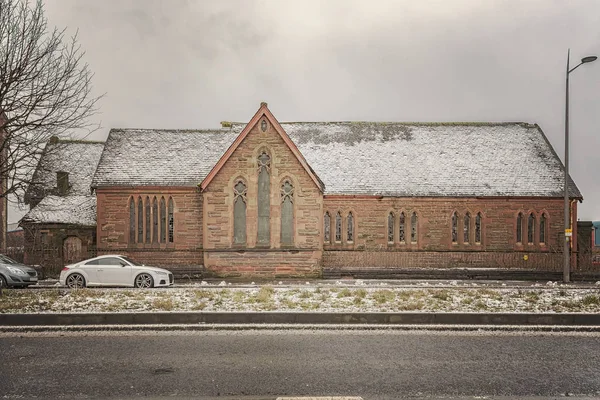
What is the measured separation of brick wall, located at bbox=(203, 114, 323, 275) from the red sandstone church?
5cm

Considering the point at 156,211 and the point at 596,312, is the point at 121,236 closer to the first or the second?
the point at 156,211

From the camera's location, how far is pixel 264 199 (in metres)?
27.6

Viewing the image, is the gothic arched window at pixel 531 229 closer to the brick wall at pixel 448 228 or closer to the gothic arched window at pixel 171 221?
the brick wall at pixel 448 228

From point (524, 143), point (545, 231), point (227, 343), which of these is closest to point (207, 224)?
point (227, 343)

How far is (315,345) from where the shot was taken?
9844 mm

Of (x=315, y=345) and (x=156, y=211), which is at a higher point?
(x=156, y=211)

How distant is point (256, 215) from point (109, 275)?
29.3 feet

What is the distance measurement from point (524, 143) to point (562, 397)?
103 ft

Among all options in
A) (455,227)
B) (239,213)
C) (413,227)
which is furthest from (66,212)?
(455,227)

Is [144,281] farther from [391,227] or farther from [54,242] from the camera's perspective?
[391,227]

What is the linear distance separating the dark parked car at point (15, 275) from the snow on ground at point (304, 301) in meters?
3.23

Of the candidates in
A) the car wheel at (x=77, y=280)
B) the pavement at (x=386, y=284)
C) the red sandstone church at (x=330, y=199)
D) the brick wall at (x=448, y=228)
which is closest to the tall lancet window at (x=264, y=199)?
the red sandstone church at (x=330, y=199)

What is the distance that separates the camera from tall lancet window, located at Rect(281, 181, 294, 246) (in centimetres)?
2758

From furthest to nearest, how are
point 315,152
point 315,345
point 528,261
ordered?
1. point 315,152
2. point 528,261
3. point 315,345
